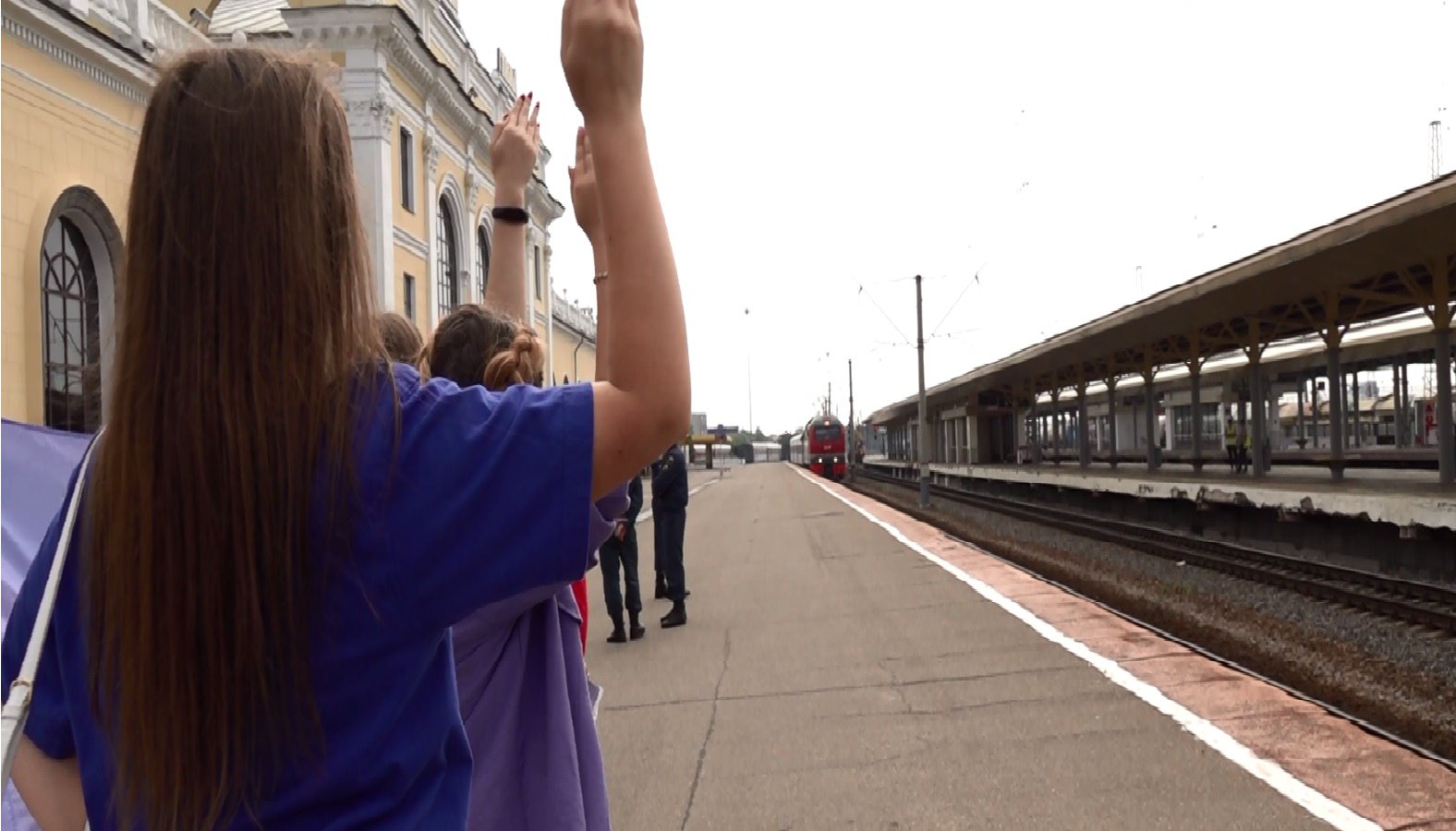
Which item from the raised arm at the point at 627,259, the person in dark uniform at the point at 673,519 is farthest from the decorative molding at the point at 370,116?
the raised arm at the point at 627,259

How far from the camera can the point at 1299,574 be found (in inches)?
625

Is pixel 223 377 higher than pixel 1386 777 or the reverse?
higher

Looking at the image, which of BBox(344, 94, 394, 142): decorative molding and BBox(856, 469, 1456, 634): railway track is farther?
BBox(344, 94, 394, 142): decorative molding

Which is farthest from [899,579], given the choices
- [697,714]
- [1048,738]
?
[1048,738]

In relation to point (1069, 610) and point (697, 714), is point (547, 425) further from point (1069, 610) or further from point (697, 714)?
point (1069, 610)

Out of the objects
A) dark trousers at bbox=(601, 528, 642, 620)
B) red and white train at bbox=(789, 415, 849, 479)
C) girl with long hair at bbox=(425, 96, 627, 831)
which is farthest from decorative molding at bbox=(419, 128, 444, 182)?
red and white train at bbox=(789, 415, 849, 479)

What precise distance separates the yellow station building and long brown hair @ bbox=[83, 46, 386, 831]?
14cm

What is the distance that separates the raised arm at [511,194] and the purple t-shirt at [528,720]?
2.82 ft

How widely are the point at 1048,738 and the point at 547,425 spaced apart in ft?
18.2

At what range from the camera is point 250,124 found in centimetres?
139

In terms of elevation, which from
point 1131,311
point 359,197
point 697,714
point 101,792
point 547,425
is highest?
point 1131,311

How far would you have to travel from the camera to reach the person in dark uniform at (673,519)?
11.5m

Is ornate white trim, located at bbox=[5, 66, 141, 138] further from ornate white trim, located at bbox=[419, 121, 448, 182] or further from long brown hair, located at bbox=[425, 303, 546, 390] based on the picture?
ornate white trim, located at bbox=[419, 121, 448, 182]

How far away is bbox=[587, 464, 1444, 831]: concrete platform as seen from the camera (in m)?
5.25
